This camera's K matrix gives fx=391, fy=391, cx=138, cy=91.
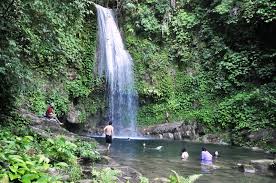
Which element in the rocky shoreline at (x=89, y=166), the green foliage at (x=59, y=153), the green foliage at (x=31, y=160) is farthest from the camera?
the green foliage at (x=59, y=153)

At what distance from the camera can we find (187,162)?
47.6 feet

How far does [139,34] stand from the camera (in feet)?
86.7

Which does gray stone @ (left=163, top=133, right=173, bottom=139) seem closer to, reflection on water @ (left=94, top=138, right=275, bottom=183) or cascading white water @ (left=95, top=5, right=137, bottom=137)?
cascading white water @ (left=95, top=5, right=137, bottom=137)

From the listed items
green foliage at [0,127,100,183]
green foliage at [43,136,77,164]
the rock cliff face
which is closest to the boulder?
green foliage at [0,127,100,183]

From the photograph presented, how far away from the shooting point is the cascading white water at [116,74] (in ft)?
80.5

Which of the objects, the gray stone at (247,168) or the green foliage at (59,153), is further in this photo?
the gray stone at (247,168)

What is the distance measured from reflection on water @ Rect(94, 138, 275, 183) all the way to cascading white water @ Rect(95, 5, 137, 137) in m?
5.41

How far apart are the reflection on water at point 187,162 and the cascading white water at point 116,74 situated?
5405 mm

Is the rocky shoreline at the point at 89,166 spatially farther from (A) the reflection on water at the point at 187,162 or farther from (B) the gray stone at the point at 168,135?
(B) the gray stone at the point at 168,135

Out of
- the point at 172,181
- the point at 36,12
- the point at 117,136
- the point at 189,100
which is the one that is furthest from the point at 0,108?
the point at 189,100

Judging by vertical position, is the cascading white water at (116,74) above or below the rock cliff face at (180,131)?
above

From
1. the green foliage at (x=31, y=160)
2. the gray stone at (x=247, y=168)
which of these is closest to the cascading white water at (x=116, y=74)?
the gray stone at (x=247, y=168)

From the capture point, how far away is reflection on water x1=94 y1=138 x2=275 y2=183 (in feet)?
39.0

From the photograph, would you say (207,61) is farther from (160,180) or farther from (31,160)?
(31,160)
